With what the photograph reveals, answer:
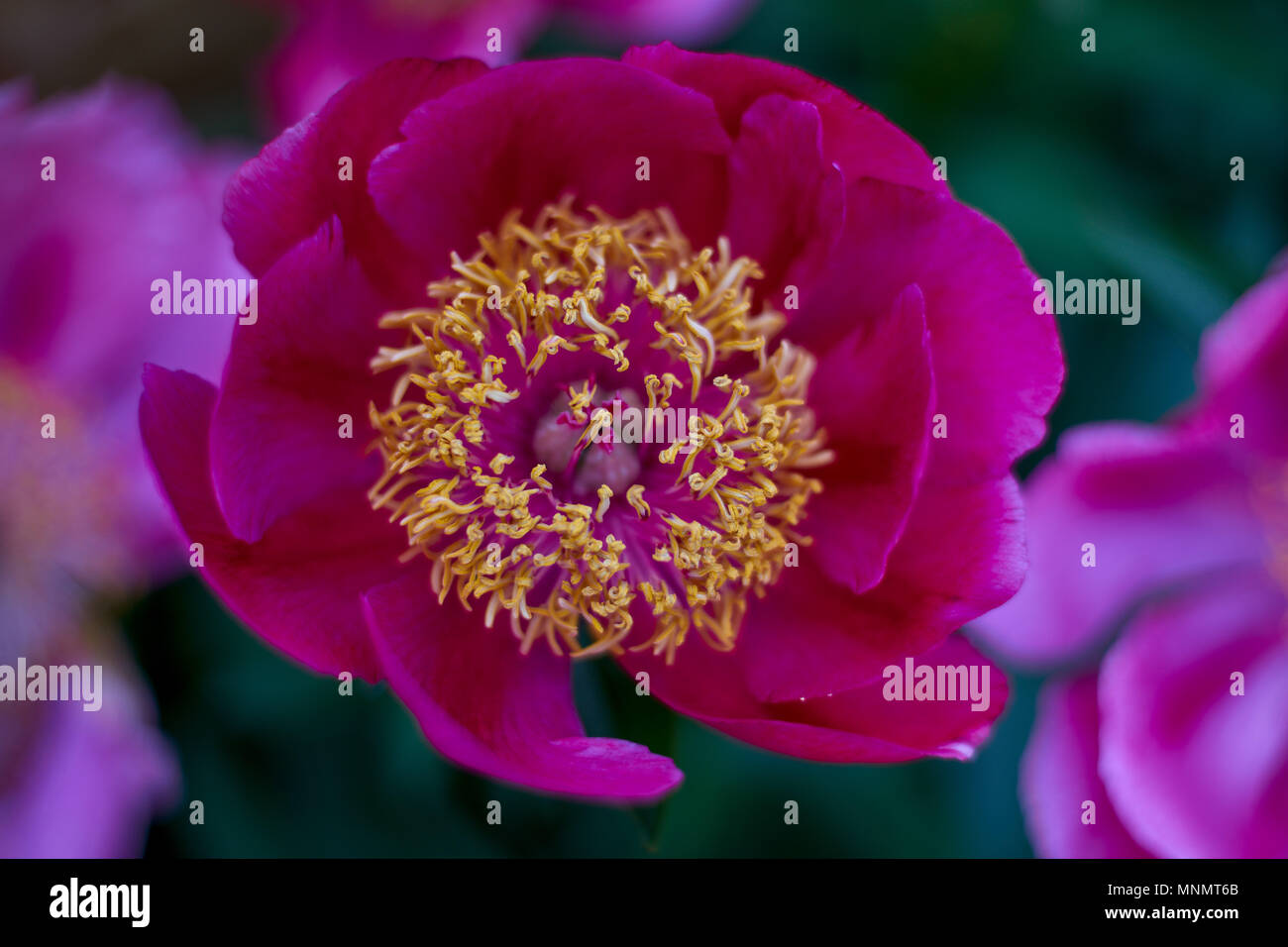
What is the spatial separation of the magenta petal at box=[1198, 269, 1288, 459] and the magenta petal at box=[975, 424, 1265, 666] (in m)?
0.05

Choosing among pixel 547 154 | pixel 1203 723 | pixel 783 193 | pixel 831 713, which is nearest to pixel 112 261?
pixel 547 154

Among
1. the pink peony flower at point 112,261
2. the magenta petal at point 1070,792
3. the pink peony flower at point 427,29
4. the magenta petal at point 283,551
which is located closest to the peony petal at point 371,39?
the pink peony flower at point 427,29

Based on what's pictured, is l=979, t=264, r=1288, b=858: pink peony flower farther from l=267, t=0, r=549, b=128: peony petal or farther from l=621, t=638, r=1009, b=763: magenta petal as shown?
l=267, t=0, r=549, b=128: peony petal

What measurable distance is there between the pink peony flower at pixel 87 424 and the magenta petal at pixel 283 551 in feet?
1.07

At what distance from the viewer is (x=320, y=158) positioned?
809mm

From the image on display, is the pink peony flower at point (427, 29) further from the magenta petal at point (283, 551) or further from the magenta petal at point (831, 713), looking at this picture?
the magenta petal at point (831, 713)

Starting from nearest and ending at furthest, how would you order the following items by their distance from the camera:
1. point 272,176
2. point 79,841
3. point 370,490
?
1. point 272,176
2. point 370,490
3. point 79,841

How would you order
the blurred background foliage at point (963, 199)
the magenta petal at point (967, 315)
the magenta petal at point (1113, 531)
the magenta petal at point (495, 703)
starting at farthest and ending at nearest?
the blurred background foliage at point (963, 199) → the magenta petal at point (1113, 531) → the magenta petal at point (967, 315) → the magenta petal at point (495, 703)

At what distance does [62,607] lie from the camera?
1205 millimetres

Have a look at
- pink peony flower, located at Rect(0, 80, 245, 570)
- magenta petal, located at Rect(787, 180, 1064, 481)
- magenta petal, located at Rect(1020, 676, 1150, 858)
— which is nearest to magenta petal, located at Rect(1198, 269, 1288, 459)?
magenta petal, located at Rect(787, 180, 1064, 481)

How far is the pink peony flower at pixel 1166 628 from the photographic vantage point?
1.05 meters
